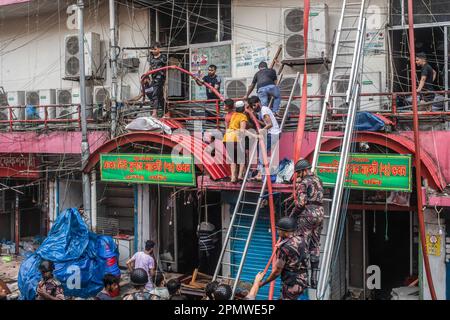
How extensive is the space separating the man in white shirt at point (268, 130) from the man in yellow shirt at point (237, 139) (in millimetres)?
360

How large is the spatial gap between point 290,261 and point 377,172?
422 centimetres

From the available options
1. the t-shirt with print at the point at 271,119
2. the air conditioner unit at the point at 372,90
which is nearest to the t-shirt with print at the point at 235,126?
the t-shirt with print at the point at 271,119

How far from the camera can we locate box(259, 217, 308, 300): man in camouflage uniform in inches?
237

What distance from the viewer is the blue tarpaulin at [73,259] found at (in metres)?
11.4

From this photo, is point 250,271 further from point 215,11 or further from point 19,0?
point 19,0

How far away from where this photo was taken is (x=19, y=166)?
50.0 feet

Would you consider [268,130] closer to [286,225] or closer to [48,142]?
[286,225]

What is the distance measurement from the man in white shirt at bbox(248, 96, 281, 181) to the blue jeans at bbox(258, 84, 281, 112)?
0.66 feet

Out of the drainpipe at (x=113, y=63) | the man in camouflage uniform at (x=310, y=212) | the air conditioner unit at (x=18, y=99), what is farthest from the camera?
the air conditioner unit at (x=18, y=99)

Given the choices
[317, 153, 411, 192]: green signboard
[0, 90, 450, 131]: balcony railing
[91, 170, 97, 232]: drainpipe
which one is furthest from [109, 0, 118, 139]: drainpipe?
[317, 153, 411, 192]: green signboard

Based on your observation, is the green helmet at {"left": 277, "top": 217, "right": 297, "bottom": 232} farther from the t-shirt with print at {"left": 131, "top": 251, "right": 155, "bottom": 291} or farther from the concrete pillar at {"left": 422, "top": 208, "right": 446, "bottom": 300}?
the t-shirt with print at {"left": 131, "top": 251, "right": 155, "bottom": 291}

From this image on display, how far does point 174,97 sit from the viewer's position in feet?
45.9

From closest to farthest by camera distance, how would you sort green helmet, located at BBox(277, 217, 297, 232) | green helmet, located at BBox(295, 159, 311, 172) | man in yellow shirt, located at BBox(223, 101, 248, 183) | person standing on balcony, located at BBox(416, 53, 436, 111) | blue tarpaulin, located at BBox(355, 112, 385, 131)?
1. green helmet, located at BBox(277, 217, 297, 232)
2. green helmet, located at BBox(295, 159, 311, 172)
3. blue tarpaulin, located at BBox(355, 112, 385, 131)
4. man in yellow shirt, located at BBox(223, 101, 248, 183)
5. person standing on balcony, located at BBox(416, 53, 436, 111)

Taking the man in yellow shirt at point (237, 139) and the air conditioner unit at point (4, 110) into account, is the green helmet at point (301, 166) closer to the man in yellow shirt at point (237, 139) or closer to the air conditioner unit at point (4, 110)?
the man in yellow shirt at point (237, 139)
